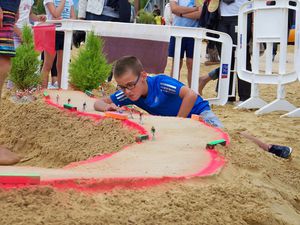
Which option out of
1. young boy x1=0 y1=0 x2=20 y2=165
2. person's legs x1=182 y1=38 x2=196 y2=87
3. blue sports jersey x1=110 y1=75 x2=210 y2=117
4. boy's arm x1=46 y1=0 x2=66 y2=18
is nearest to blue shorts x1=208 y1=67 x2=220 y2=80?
person's legs x1=182 y1=38 x2=196 y2=87

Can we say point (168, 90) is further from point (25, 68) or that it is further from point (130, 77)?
point (25, 68)

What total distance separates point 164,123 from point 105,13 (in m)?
4.31

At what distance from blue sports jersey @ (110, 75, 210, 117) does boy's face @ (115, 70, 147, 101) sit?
0.26 ft

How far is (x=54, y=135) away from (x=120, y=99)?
0.78 meters

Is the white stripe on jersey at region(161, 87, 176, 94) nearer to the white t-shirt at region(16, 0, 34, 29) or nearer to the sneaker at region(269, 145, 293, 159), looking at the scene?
the sneaker at region(269, 145, 293, 159)

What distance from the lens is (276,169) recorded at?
420 cm

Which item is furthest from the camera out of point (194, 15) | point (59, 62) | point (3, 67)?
point (194, 15)

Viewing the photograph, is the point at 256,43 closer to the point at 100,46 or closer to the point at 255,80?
the point at 255,80

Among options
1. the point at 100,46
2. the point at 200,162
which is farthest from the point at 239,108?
the point at 200,162

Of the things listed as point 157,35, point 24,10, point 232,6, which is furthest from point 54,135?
point 24,10

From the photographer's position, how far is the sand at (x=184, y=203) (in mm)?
2609

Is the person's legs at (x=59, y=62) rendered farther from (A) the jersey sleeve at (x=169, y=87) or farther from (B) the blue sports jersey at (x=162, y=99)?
(A) the jersey sleeve at (x=169, y=87)

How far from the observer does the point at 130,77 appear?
524 centimetres

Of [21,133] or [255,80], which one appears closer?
[21,133]
